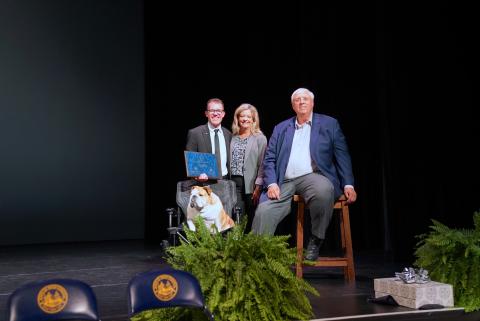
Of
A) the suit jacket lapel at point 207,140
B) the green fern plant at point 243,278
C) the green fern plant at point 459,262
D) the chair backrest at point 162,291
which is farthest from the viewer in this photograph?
the suit jacket lapel at point 207,140

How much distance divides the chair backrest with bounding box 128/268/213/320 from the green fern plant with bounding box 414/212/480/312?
167 cm

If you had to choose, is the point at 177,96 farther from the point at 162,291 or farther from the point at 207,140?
the point at 162,291

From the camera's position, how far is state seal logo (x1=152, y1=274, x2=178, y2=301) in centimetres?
248

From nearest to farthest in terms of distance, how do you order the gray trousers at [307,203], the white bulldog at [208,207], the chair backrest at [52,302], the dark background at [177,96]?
the chair backrest at [52,302] → the gray trousers at [307,203] → the white bulldog at [208,207] → the dark background at [177,96]

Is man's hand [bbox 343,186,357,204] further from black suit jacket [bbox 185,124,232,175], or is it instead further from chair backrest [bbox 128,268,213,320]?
chair backrest [bbox 128,268,213,320]

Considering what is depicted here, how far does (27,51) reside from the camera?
7883mm

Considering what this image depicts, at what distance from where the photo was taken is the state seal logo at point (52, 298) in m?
2.27

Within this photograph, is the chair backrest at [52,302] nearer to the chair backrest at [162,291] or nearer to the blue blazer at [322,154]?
the chair backrest at [162,291]

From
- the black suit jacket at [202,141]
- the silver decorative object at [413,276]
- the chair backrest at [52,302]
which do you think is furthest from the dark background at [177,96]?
the chair backrest at [52,302]

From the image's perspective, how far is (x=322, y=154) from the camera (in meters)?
4.55

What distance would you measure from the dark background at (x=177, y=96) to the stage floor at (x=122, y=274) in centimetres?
58

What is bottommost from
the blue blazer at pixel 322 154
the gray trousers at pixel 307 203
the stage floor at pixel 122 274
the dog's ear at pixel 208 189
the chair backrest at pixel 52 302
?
the stage floor at pixel 122 274

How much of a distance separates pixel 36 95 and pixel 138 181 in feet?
5.18

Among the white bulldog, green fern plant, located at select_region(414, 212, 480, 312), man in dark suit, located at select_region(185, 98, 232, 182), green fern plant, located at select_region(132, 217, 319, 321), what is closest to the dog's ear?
the white bulldog
